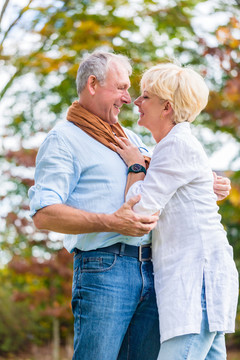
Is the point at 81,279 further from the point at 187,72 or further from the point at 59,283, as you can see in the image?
the point at 59,283

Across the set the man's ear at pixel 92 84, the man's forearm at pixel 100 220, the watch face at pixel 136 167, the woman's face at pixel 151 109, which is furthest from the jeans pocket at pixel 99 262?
the man's ear at pixel 92 84

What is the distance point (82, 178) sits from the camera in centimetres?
221

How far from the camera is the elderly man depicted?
6.77ft

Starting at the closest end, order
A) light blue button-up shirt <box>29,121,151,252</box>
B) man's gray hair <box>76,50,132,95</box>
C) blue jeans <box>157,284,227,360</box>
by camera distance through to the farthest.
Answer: blue jeans <box>157,284,227,360</box> < light blue button-up shirt <box>29,121,151,252</box> < man's gray hair <box>76,50,132,95</box>

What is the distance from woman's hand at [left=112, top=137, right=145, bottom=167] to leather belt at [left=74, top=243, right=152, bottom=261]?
343 millimetres

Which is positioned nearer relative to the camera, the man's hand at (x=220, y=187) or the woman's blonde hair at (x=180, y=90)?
the woman's blonde hair at (x=180, y=90)

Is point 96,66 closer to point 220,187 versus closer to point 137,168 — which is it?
point 137,168

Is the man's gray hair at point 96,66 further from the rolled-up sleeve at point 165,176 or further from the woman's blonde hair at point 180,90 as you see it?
the rolled-up sleeve at point 165,176

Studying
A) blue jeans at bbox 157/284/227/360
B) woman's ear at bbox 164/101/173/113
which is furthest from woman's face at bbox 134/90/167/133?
blue jeans at bbox 157/284/227/360

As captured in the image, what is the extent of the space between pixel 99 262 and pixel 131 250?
15 cm

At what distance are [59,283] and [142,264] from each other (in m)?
5.05

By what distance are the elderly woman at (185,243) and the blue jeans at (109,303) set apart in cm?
11

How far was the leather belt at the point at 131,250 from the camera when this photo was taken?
2.18 metres

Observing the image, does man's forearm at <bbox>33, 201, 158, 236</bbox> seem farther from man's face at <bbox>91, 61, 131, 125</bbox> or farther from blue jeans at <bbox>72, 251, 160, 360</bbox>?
man's face at <bbox>91, 61, 131, 125</bbox>
